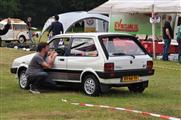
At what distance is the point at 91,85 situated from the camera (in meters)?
12.9

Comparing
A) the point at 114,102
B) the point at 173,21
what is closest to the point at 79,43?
the point at 114,102

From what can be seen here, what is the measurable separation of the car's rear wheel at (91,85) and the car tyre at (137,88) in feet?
3.85

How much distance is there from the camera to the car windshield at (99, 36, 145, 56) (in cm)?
1284

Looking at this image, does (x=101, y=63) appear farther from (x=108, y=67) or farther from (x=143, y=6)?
(x=143, y=6)

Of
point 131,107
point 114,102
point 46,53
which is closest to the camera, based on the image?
point 131,107

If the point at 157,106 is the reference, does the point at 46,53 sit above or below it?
above

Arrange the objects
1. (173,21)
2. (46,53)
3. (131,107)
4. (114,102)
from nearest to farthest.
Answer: (131,107), (114,102), (46,53), (173,21)

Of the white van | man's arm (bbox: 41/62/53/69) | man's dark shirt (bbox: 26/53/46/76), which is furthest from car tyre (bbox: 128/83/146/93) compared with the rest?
the white van

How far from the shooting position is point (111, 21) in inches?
1282

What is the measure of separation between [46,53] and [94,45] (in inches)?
56.8

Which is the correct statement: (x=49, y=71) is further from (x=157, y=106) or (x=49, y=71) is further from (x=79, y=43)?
(x=157, y=106)

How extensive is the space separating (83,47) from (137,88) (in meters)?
1.74

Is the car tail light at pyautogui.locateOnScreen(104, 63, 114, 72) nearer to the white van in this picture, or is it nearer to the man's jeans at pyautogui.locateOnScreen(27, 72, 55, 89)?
the man's jeans at pyautogui.locateOnScreen(27, 72, 55, 89)

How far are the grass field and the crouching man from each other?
34cm
